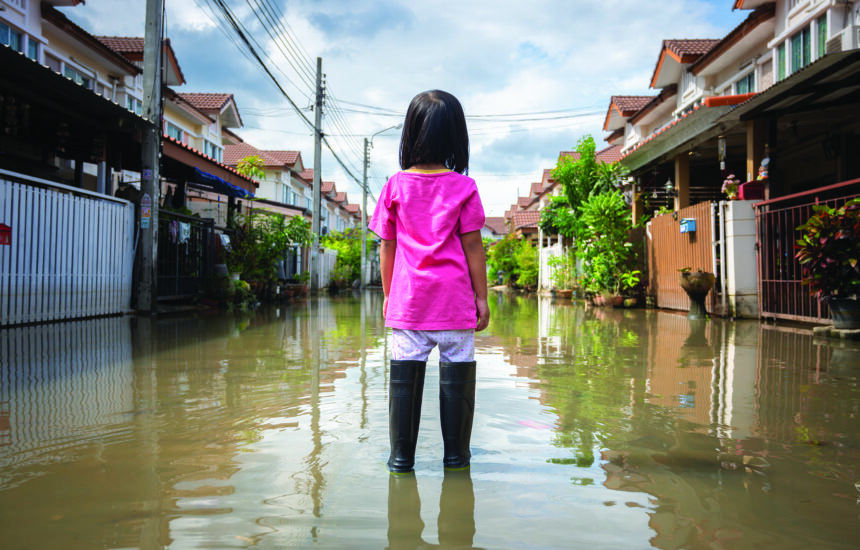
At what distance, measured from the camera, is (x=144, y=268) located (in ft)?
33.8

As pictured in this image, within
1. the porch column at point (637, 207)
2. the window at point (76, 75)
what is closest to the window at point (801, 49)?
the porch column at point (637, 207)

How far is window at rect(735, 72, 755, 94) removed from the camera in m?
17.1

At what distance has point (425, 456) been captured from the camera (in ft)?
8.75

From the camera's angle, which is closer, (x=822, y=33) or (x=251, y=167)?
(x=822, y=33)

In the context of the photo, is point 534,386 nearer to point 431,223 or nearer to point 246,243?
point 431,223

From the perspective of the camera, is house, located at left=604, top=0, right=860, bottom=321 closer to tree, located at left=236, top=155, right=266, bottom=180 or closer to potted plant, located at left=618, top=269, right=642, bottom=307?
potted plant, located at left=618, top=269, right=642, bottom=307

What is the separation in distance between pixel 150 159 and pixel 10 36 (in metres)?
6.60

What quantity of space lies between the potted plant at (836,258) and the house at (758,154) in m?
1.09

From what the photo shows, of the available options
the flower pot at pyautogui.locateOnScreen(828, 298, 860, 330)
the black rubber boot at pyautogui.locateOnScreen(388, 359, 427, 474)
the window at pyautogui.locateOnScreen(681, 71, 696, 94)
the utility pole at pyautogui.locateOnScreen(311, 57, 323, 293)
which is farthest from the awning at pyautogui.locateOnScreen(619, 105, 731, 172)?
the utility pole at pyautogui.locateOnScreen(311, 57, 323, 293)

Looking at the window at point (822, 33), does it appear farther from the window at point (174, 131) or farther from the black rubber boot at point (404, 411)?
the window at point (174, 131)

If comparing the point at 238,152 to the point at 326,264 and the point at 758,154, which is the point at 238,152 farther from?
the point at 758,154

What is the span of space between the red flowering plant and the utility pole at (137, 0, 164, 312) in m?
9.66

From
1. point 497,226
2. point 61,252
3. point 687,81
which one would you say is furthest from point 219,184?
point 497,226

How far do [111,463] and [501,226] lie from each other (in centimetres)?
7743
